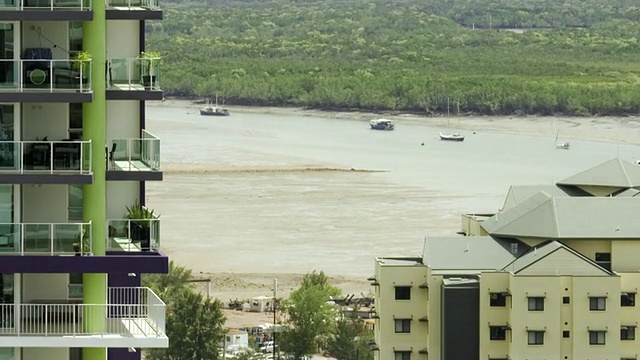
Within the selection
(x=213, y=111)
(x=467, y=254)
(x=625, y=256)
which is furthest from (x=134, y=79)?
(x=213, y=111)

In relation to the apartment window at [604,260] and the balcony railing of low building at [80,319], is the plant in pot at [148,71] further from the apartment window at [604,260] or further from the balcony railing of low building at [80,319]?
the apartment window at [604,260]

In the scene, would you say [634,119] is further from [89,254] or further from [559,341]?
[89,254]

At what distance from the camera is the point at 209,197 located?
210ft

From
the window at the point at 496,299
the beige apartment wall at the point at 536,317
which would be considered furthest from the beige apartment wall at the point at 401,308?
the beige apartment wall at the point at 536,317

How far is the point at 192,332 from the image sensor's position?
103ft

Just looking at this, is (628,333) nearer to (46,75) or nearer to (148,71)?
(148,71)

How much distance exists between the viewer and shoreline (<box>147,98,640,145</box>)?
89.3 meters

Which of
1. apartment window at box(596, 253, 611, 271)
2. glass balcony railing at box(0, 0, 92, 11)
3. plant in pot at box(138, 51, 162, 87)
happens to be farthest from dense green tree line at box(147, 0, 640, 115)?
glass balcony railing at box(0, 0, 92, 11)

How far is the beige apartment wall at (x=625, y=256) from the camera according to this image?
1032 inches

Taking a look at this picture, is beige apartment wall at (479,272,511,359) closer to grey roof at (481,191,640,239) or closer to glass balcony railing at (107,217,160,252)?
grey roof at (481,191,640,239)

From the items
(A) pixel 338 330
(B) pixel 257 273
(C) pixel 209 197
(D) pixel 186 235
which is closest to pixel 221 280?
(B) pixel 257 273

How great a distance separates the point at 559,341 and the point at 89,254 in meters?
14.1

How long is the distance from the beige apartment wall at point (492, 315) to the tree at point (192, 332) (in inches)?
272

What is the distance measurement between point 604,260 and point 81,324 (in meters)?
15.5
